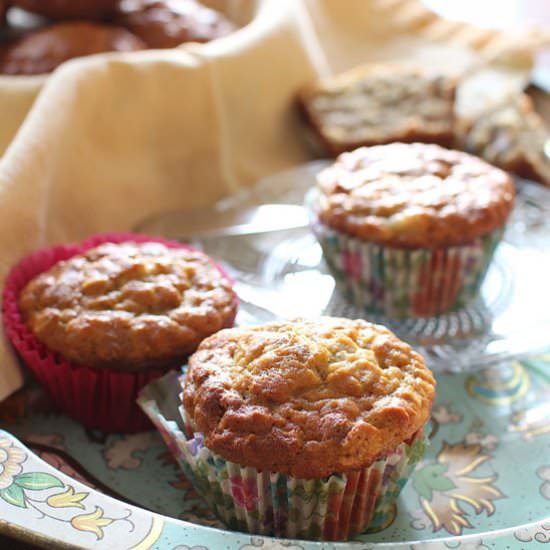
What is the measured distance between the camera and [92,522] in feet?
3.60

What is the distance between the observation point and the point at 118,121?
6.73ft

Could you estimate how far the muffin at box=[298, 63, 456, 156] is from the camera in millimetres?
2291

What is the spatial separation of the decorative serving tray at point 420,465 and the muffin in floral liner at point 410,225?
0.23 ft

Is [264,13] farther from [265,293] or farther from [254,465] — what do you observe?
[254,465]

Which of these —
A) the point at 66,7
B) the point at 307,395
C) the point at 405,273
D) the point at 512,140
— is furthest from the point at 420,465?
the point at 66,7

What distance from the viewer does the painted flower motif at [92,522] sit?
108cm

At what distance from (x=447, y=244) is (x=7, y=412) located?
36.6 inches

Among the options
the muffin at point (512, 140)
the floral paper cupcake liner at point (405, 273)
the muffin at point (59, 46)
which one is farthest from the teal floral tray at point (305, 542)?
the muffin at point (59, 46)

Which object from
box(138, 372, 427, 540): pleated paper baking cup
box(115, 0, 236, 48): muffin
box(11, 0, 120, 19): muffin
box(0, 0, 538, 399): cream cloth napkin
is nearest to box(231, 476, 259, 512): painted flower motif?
box(138, 372, 427, 540): pleated paper baking cup

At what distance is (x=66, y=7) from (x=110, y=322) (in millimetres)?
1272

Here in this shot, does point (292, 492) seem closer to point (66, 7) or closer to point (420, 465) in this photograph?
point (420, 465)

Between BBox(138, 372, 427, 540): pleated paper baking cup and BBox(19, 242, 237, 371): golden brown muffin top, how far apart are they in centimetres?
15

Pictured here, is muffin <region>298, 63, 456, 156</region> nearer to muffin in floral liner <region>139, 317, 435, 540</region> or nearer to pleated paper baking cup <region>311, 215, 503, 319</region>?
pleated paper baking cup <region>311, 215, 503, 319</region>

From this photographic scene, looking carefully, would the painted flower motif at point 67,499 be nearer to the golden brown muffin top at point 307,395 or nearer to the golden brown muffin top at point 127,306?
the golden brown muffin top at point 307,395
